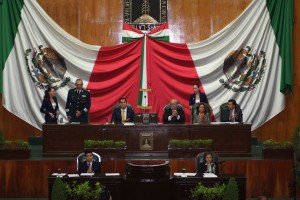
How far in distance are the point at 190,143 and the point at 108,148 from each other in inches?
60.3

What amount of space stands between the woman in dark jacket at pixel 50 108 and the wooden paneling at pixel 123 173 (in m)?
1.66

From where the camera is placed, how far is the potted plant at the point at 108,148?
487 inches

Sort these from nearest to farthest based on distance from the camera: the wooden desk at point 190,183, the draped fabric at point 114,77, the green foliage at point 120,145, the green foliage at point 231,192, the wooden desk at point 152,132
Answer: the green foliage at point 231,192 → the wooden desk at point 190,183 → the green foliage at point 120,145 → the wooden desk at point 152,132 → the draped fabric at point 114,77

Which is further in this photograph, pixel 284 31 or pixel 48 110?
pixel 284 31

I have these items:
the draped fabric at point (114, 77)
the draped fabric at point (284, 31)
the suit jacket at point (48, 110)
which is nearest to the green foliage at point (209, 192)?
the suit jacket at point (48, 110)

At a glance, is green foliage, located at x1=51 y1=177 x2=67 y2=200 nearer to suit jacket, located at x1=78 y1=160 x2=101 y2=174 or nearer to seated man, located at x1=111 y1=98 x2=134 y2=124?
suit jacket, located at x1=78 y1=160 x2=101 y2=174

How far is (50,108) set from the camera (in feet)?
45.5

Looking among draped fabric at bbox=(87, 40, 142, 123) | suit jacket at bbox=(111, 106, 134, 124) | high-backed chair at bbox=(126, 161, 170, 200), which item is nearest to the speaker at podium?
suit jacket at bbox=(111, 106, 134, 124)

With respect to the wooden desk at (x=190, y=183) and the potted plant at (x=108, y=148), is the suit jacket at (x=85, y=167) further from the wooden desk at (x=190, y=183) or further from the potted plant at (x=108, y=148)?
the wooden desk at (x=190, y=183)

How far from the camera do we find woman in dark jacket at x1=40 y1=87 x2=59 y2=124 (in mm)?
Answer: 13781

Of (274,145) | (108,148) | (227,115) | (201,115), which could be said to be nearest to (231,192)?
(274,145)

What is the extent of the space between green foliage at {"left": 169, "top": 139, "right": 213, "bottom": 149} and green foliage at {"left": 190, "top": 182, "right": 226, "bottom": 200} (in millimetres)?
2471

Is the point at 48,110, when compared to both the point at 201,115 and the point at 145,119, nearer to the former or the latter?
the point at 145,119

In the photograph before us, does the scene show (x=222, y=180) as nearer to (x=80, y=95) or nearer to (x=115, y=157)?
(x=115, y=157)
